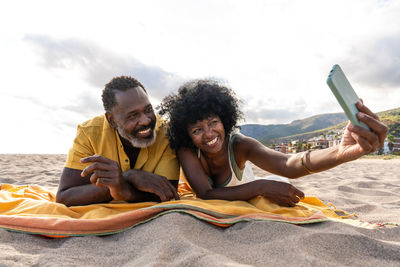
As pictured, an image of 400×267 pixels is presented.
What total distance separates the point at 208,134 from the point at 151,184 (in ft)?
2.43

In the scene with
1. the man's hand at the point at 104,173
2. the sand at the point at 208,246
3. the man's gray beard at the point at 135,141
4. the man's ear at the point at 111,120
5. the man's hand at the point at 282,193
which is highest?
the man's ear at the point at 111,120

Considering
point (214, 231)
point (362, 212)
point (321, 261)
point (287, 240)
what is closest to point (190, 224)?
point (214, 231)

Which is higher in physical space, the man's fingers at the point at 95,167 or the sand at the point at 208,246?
the man's fingers at the point at 95,167

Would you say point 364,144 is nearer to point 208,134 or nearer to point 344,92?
point 344,92

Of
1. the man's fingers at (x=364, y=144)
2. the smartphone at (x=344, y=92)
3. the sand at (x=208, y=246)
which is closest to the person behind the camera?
the sand at (x=208, y=246)

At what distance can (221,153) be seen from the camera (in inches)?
117

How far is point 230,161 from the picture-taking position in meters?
2.94

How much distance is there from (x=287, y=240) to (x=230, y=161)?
1.43 meters

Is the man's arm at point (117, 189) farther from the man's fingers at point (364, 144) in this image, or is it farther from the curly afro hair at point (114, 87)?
the man's fingers at point (364, 144)

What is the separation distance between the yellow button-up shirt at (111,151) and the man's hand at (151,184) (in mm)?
292

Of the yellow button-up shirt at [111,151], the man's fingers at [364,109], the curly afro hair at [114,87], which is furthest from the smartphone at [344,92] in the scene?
the curly afro hair at [114,87]

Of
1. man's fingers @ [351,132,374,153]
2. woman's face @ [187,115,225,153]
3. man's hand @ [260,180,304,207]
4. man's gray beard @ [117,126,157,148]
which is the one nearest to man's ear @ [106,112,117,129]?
man's gray beard @ [117,126,157,148]

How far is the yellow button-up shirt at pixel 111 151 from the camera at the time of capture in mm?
2779

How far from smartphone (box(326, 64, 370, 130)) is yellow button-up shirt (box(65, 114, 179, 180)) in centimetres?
178
